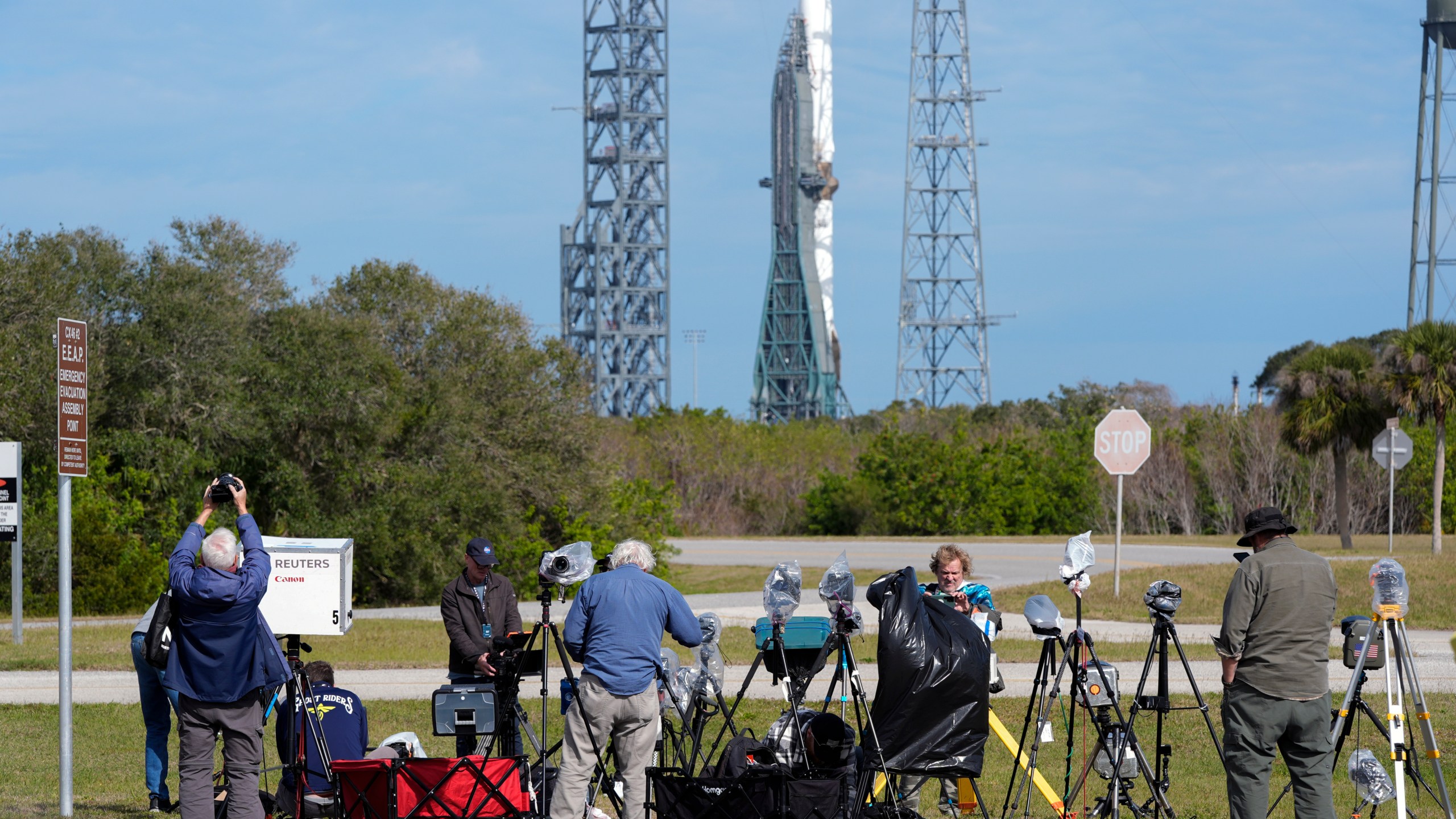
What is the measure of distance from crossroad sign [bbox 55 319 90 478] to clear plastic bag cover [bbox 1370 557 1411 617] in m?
7.49

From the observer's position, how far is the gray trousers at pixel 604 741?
23.4 feet

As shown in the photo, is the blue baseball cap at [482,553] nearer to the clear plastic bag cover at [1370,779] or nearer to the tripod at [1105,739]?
the tripod at [1105,739]

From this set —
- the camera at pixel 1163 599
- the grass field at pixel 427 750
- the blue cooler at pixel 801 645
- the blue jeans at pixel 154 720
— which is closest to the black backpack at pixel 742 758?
the blue cooler at pixel 801 645

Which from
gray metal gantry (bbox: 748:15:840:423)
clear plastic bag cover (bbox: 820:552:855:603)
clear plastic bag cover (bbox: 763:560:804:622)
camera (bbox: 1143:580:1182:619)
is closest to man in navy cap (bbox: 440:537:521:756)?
clear plastic bag cover (bbox: 763:560:804:622)

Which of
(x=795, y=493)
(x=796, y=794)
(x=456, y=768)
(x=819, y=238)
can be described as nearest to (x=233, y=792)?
(x=456, y=768)

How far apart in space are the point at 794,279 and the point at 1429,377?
58844 millimetres

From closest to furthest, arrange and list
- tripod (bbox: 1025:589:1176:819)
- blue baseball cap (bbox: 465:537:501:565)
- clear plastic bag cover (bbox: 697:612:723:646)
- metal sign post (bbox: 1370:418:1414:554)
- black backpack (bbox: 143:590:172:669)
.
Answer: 1. black backpack (bbox: 143:590:172:669)
2. tripod (bbox: 1025:589:1176:819)
3. clear plastic bag cover (bbox: 697:612:723:646)
4. blue baseball cap (bbox: 465:537:501:565)
5. metal sign post (bbox: 1370:418:1414:554)

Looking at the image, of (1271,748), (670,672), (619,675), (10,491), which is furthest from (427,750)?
(10,491)

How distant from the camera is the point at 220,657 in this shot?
6.90m

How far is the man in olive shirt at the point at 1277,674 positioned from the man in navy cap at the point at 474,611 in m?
4.33

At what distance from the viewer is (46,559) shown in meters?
24.2

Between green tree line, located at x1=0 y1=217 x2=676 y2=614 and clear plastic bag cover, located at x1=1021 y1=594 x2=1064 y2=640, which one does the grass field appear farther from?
green tree line, located at x1=0 y1=217 x2=676 y2=614

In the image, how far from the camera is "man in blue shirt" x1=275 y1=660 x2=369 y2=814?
7438 millimetres

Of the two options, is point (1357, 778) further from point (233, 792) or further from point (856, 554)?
point (856, 554)
